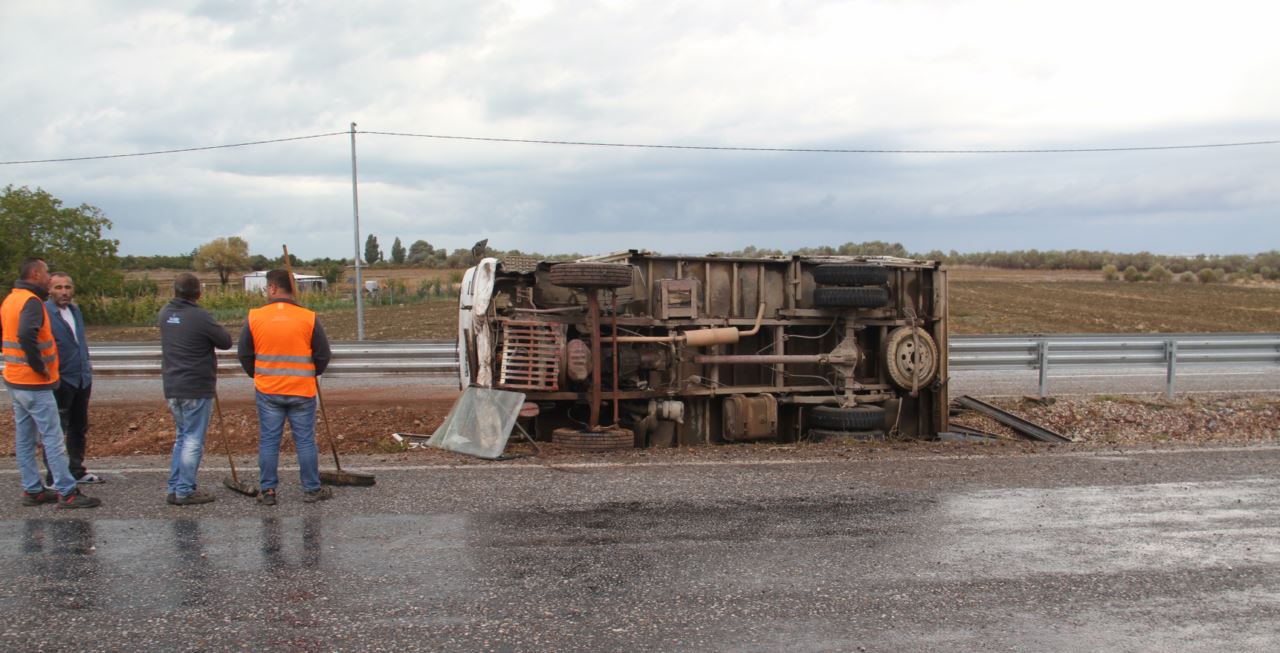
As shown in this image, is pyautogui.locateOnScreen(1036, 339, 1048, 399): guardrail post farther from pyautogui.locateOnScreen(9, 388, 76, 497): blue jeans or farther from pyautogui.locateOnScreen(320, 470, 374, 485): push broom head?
pyautogui.locateOnScreen(9, 388, 76, 497): blue jeans

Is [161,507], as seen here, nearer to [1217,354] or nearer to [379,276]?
[1217,354]

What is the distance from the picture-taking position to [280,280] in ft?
22.8

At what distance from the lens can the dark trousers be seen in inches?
284

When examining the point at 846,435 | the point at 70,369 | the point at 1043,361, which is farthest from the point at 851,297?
the point at 70,369

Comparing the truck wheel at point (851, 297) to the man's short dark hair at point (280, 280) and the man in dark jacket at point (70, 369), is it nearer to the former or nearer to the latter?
the man's short dark hair at point (280, 280)

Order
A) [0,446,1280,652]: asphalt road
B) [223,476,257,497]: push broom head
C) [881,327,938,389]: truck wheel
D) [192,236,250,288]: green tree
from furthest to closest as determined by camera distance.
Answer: [192,236,250,288]: green tree → [881,327,938,389]: truck wheel → [223,476,257,497]: push broom head → [0,446,1280,652]: asphalt road

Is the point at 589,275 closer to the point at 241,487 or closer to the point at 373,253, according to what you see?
the point at 241,487

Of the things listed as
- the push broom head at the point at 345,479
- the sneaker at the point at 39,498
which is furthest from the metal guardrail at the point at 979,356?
the sneaker at the point at 39,498

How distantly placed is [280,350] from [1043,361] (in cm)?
1102

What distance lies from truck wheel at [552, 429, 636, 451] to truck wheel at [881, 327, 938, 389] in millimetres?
3395

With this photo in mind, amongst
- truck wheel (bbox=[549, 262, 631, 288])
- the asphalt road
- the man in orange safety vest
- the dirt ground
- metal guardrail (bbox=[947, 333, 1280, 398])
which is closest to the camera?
the asphalt road

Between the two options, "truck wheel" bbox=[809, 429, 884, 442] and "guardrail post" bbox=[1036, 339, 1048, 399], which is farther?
"guardrail post" bbox=[1036, 339, 1048, 399]

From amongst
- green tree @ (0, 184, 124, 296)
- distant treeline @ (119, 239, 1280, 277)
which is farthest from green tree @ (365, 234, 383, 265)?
green tree @ (0, 184, 124, 296)

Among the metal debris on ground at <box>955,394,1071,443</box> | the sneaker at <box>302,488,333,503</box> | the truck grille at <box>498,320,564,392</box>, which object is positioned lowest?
the metal debris on ground at <box>955,394,1071,443</box>
